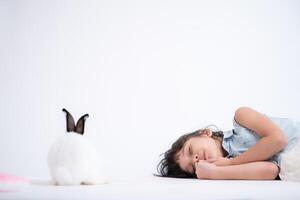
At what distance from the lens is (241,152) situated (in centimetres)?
125

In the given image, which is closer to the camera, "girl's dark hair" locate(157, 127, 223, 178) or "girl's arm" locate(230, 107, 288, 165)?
"girl's arm" locate(230, 107, 288, 165)

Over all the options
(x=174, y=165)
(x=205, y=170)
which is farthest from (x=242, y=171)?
(x=174, y=165)

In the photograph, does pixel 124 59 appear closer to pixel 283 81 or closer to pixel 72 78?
pixel 72 78

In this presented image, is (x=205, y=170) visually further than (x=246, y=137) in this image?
No

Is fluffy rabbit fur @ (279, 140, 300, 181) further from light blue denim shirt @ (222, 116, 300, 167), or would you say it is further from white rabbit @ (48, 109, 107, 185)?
white rabbit @ (48, 109, 107, 185)

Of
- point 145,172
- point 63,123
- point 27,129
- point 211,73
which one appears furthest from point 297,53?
point 27,129

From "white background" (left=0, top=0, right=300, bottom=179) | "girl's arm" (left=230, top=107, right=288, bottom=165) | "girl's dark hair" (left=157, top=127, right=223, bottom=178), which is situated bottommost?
"girl's dark hair" (left=157, top=127, right=223, bottom=178)

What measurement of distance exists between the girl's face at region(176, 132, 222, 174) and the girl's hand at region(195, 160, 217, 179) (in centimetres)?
12

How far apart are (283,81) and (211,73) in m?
0.44

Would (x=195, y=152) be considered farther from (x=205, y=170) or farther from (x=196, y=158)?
(x=205, y=170)

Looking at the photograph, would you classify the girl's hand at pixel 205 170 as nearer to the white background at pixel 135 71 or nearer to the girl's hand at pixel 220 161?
the girl's hand at pixel 220 161

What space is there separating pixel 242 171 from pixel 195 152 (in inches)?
9.4

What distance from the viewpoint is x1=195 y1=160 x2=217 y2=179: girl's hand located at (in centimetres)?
104

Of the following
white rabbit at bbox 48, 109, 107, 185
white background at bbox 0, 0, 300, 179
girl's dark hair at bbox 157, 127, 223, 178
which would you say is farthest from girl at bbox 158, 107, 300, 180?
white rabbit at bbox 48, 109, 107, 185
